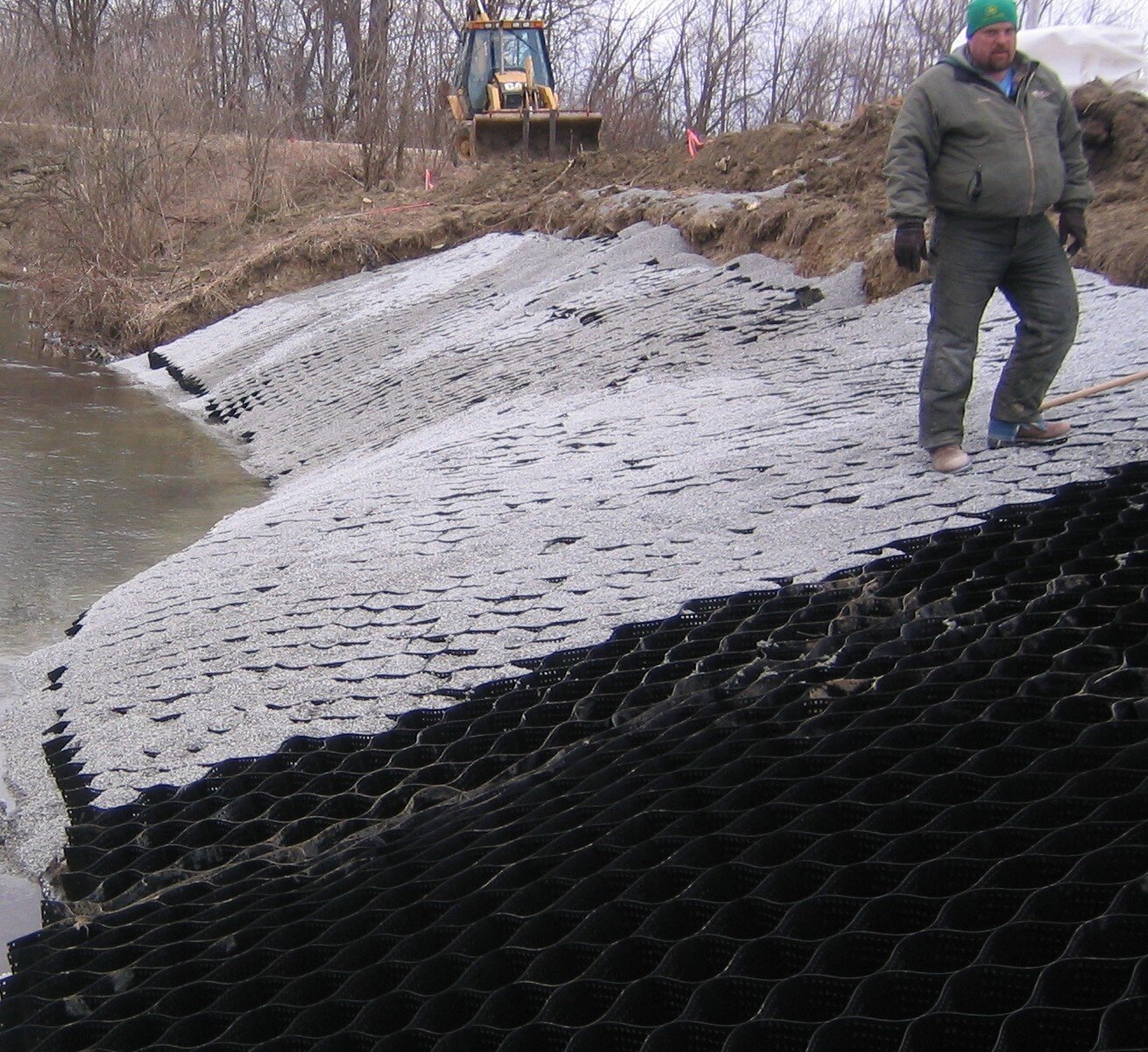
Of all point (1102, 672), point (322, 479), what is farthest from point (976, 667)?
point (322, 479)

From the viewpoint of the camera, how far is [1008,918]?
246cm

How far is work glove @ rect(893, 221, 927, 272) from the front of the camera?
509cm

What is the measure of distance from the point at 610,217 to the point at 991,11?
382 inches

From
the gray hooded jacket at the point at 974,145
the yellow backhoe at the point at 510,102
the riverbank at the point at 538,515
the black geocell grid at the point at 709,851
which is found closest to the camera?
the black geocell grid at the point at 709,851

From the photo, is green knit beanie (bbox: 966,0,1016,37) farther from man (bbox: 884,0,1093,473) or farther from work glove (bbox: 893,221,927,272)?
work glove (bbox: 893,221,927,272)

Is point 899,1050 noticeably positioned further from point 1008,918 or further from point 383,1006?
point 383,1006

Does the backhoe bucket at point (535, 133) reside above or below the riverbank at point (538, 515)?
above

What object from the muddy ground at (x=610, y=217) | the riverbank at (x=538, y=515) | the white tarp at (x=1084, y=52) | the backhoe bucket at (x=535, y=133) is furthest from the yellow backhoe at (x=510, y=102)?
the riverbank at (x=538, y=515)

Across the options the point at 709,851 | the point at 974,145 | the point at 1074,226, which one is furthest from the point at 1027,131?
the point at 709,851

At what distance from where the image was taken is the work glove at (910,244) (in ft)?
16.7

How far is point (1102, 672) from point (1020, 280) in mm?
2541

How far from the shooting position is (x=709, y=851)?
296 cm

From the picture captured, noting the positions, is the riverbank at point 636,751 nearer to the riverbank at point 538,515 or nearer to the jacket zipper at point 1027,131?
the riverbank at point 538,515

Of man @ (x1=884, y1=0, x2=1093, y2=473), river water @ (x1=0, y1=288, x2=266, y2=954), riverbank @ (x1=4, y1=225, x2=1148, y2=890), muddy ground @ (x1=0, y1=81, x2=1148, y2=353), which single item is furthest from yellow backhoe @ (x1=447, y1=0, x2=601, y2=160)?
man @ (x1=884, y1=0, x2=1093, y2=473)
